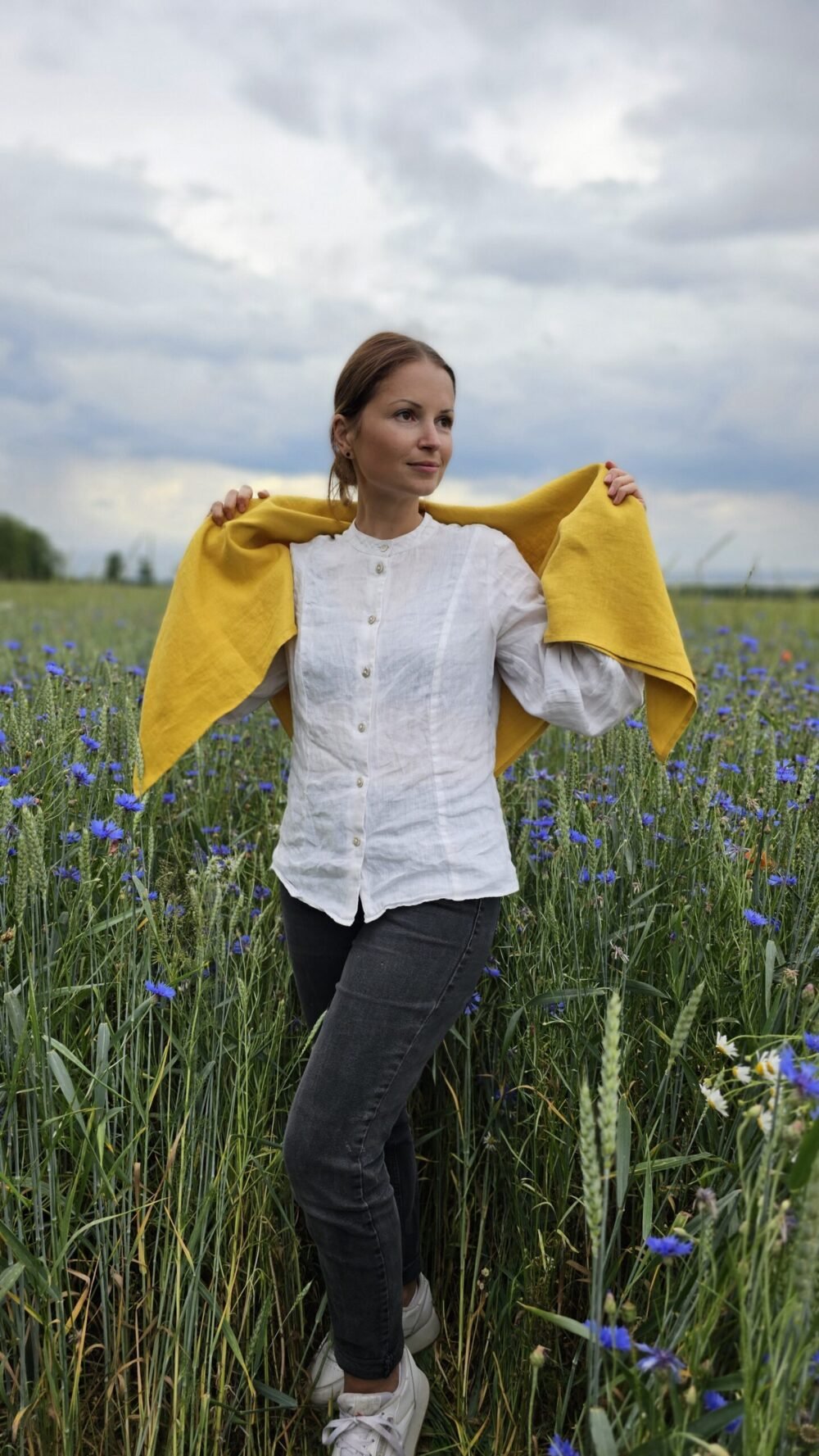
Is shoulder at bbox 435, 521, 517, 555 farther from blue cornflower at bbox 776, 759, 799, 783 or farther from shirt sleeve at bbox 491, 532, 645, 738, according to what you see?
blue cornflower at bbox 776, 759, 799, 783

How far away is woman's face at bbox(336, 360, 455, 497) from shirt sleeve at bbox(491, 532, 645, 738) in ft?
0.84

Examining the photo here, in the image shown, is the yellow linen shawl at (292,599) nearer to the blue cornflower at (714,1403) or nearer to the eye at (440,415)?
the eye at (440,415)

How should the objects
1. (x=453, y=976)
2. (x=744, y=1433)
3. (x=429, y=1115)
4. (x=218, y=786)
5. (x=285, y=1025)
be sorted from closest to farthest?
1. (x=744, y=1433)
2. (x=453, y=976)
3. (x=285, y=1025)
4. (x=429, y=1115)
5. (x=218, y=786)

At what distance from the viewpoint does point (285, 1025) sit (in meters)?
2.67

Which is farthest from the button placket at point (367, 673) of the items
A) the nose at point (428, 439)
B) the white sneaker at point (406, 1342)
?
the white sneaker at point (406, 1342)

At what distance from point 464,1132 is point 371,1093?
521mm

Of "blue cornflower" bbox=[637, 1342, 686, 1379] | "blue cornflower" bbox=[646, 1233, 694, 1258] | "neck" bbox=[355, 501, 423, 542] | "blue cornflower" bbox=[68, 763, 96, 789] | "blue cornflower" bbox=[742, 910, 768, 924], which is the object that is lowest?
"blue cornflower" bbox=[637, 1342, 686, 1379]


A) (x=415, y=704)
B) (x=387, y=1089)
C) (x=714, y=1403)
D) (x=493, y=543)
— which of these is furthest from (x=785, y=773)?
(x=714, y=1403)

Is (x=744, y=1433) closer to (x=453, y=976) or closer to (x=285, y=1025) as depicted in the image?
(x=453, y=976)

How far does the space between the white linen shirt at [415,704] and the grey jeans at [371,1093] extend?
85 millimetres

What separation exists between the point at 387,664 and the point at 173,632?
Answer: 0.64 m

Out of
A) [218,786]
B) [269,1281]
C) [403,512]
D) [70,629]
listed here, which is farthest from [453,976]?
[70,629]

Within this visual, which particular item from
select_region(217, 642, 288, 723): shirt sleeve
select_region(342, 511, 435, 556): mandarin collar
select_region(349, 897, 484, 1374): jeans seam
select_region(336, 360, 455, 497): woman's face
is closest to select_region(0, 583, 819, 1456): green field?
select_region(349, 897, 484, 1374): jeans seam

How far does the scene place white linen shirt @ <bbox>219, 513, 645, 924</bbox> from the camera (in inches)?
88.6
